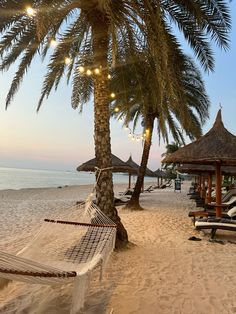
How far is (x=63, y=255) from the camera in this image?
152 inches

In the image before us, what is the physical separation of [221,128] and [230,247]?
3.41 metres

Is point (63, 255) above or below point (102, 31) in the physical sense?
below

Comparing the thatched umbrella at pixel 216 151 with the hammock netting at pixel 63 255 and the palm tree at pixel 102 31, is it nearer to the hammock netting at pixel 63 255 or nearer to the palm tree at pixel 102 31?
the palm tree at pixel 102 31

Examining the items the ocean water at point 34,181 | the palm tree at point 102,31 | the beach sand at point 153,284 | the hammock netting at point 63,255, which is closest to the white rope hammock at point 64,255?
the hammock netting at point 63,255

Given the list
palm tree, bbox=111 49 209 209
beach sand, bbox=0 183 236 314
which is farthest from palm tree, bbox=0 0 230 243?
beach sand, bbox=0 183 236 314

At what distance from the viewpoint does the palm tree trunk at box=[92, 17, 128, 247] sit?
518 centimetres

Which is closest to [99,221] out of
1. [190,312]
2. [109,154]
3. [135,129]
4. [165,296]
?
[109,154]

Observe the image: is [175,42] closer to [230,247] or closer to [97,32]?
[97,32]

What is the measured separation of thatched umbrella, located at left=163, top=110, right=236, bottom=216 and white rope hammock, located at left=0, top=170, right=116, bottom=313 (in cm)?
313

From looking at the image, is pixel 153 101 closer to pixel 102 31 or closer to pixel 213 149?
pixel 213 149

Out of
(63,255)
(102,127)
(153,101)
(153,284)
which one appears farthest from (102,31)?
(153,284)

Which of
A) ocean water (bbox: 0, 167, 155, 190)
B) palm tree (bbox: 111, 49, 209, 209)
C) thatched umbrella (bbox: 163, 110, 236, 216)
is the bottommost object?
ocean water (bbox: 0, 167, 155, 190)

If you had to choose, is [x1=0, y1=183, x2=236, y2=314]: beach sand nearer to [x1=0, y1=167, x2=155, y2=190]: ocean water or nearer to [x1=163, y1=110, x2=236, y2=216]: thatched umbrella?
[x1=163, y1=110, x2=236, y2=216]: thatched umbrella

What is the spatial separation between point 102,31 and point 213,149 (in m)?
3.56
